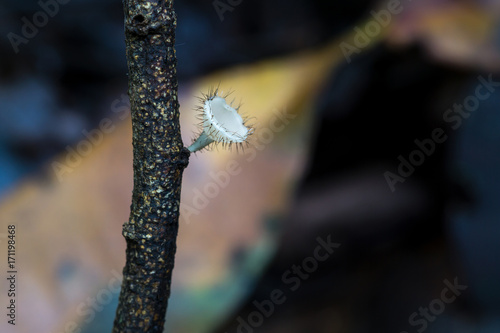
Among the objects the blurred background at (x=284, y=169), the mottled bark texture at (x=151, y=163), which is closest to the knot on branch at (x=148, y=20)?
the mottled bark texture at (x=151, y=163)

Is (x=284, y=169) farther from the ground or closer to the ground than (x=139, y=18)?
farther from the ground

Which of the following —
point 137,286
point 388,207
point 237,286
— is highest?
point 388,207

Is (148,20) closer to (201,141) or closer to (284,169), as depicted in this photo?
(201,141)

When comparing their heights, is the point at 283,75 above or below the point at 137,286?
above

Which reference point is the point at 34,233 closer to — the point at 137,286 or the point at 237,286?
the point at 237,286

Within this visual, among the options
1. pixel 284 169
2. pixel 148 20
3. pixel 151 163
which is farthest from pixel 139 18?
pixel 284 169

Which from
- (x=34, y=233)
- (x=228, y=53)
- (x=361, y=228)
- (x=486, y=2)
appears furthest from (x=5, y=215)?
(x=486, y=2)
